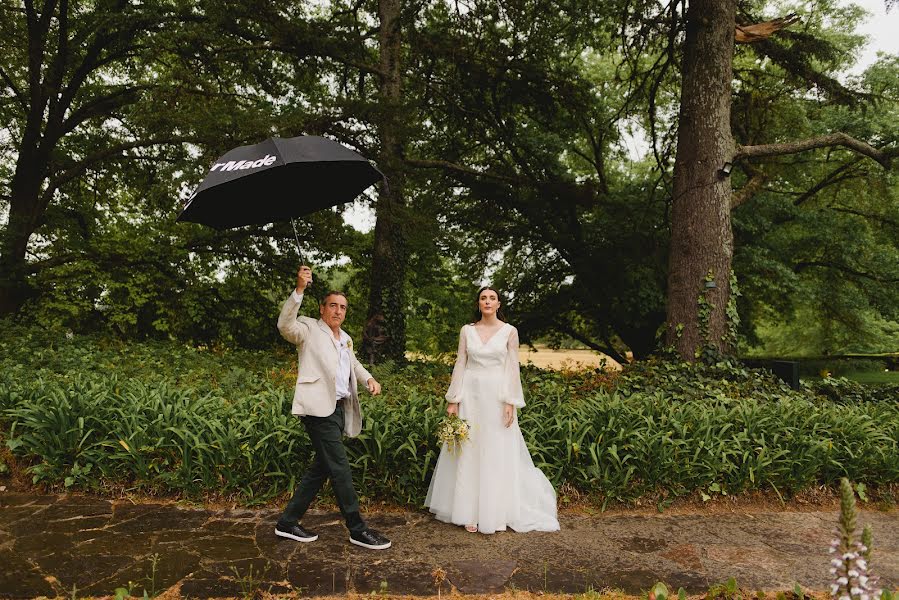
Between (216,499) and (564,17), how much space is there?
431 inches

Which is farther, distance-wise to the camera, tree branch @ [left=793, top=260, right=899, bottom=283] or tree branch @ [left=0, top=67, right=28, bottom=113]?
tree branch @ [left=793, top=260, right=899, bottom=283]

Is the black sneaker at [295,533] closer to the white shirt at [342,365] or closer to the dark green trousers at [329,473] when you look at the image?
the dark green trousers at [329,473]

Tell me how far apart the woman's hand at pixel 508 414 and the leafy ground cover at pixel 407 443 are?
0.74m

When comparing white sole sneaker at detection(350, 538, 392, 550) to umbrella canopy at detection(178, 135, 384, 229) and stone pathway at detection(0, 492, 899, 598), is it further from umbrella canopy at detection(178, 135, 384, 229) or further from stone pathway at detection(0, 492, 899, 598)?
umbrella canopy at detection(178, 135, 384, 229)

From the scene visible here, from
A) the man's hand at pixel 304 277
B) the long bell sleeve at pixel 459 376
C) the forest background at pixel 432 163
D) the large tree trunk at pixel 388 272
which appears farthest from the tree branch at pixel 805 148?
the man's hand at pixel 304 277

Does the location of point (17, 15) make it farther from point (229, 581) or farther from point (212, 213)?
point (229, 581)

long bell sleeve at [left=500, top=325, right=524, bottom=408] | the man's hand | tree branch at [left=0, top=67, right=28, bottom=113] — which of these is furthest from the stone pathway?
tree branch at [left=0, top=67, right=28, bottom=113]

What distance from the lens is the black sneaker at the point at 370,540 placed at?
392 cm

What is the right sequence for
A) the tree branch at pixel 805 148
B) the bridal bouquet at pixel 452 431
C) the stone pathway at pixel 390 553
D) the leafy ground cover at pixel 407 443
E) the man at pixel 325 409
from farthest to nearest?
the tree branch at pixel 805 148 < the leafy ground cover at pixel 407 443 < the bridal bouquet at pixel 452 431 < the man at pixel 325 409 < the stone pathway at pixel 390 553

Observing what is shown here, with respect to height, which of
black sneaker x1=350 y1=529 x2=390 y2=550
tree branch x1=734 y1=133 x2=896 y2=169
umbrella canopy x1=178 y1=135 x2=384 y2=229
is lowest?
black sneaker x1=350 y1=529 x2=390 y2=550

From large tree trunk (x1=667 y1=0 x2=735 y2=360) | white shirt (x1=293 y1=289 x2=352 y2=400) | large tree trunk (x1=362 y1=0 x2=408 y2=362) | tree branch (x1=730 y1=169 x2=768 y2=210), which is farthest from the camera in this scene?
large tree trunk (x1=362 y1=0 x2=408 y2=362)

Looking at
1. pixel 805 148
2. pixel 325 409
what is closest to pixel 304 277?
pixel 325 409

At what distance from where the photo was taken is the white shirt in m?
4.02

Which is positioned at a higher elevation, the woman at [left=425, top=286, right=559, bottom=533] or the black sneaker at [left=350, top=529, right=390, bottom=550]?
the woman at [left=425, top=286, right=559, bottom=533]
